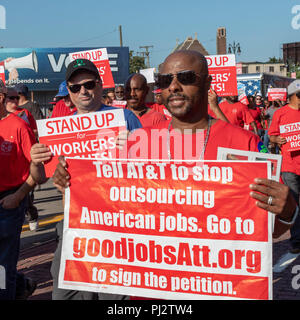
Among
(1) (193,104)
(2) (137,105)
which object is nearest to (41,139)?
(1) (193,104)

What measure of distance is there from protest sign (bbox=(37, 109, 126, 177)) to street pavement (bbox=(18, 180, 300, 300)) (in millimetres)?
2434

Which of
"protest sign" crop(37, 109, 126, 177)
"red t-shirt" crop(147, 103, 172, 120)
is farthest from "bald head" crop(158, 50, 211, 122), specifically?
"red t-shirt" crop(147, 103, 172, 120)

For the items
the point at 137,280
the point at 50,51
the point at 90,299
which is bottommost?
the point at 90,299

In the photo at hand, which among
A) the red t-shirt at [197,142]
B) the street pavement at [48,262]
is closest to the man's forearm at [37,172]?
the red t-shirt at [197,142]

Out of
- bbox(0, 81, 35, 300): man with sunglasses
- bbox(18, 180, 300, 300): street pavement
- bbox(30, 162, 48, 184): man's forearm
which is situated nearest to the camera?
bbox(30, 162, 48, 184): man's forearm

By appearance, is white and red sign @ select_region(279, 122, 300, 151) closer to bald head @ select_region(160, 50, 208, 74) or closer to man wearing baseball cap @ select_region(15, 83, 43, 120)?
bald head @ select_region(160, 50, 208, 74)

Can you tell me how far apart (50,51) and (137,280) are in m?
36.1

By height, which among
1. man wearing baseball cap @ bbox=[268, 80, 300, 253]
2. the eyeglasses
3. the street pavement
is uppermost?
the eyeglasses

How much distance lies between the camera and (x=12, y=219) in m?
4.06

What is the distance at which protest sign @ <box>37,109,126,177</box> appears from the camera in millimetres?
3254

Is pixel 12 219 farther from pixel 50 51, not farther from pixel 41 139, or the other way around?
pixel 50 51

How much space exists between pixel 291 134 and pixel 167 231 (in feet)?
12.6

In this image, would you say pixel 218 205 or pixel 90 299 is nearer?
pixel 218 205
